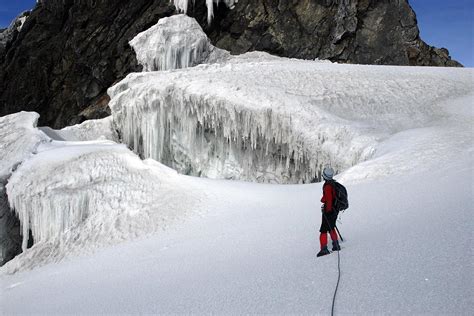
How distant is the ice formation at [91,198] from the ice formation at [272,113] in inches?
133

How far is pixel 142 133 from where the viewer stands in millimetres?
15742

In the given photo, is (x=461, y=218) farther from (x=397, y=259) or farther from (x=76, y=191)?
(x=76, y=191)

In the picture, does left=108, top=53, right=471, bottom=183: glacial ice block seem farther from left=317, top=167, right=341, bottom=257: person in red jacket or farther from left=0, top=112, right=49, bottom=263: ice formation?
left=317, top=167, right=341, bottom=257: person in red jacket

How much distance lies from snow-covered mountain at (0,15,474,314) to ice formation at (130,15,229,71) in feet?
12.7

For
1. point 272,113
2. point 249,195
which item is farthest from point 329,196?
point 272,113

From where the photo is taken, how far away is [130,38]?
29578 mm

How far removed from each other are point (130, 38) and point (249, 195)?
24286 mm

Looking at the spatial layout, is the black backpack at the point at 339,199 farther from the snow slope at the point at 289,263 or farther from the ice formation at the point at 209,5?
the ice formation at the point at 209,5

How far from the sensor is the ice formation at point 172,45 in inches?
806

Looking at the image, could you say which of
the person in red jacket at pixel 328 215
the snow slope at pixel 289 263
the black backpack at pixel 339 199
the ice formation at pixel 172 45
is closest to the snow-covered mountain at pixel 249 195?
the snow slope at pixel 289 263

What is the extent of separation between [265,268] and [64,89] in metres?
33.3

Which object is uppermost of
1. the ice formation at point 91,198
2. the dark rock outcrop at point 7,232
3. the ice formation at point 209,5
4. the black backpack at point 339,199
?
the ice formation at point 209,5

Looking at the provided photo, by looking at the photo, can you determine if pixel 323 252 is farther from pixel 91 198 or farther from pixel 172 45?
pixel 172 45

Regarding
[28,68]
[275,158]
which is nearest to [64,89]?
[28,68]
